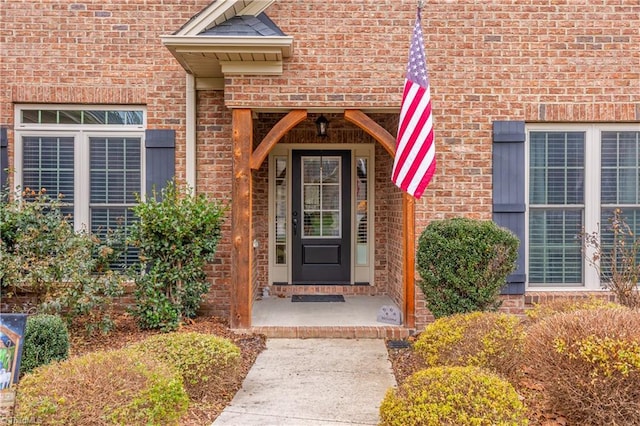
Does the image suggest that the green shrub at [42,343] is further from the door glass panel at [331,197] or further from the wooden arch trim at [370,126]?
the door glass panel at [331,197]

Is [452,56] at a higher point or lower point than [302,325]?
higher

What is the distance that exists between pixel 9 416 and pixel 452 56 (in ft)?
17.9

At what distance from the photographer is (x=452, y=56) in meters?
5.84

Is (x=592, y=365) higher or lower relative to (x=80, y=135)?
lower

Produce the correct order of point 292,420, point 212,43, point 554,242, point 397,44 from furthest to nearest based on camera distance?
point 554,242
point 397,44
point 212,43
point 292,420

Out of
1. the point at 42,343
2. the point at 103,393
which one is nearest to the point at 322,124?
the point at 42,343

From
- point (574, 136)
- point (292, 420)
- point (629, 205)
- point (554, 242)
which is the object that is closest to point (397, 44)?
point (574, 136)

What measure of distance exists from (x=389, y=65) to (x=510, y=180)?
2006mm

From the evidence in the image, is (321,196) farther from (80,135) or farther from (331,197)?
(80,135)

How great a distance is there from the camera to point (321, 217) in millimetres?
7707

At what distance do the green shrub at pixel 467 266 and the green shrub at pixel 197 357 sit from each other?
2.13 m

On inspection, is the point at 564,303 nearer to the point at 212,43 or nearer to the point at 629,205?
the point at 629,205

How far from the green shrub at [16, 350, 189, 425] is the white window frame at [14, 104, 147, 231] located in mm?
3534

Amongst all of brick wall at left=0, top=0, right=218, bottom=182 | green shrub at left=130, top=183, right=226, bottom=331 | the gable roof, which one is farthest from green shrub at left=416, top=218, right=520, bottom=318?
brick wall at left=0, top=0, right=218, bottom=182
